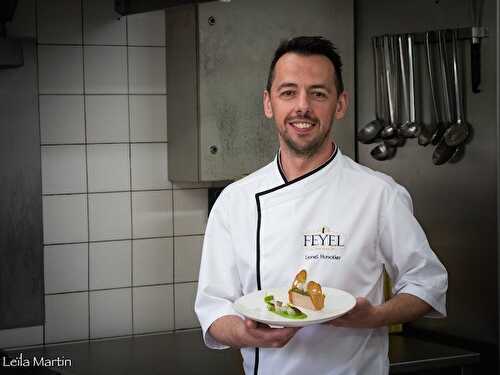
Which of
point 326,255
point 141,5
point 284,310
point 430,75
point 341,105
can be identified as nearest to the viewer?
point 284,310

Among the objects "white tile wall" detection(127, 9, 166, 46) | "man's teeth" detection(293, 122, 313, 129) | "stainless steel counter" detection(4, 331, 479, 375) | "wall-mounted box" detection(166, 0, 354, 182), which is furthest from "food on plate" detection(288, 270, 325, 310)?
"white tile wall" detection(127, 9, 166, 46)

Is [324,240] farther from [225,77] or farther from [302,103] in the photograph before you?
[225,77]

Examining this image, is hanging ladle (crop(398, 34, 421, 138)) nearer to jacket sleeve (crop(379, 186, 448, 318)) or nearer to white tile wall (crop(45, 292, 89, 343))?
jacket sleeve (crop(379, 186, 448, 318))

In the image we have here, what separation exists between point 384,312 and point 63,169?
127cm

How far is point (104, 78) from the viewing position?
2340mm

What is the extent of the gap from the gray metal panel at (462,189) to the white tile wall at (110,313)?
0.90m

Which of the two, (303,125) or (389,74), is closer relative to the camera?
(303,125)

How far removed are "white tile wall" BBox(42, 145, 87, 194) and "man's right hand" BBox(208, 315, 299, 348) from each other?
3.37ft

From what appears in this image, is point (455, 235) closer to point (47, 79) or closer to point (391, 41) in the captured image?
point (391, 41)

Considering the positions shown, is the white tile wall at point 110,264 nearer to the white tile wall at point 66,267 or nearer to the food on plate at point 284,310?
the white tile wall at point 66,267

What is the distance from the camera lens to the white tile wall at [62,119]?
228 centimetres

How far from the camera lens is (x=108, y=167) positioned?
236cm

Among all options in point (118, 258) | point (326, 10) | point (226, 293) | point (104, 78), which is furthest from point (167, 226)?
point (226, 293)

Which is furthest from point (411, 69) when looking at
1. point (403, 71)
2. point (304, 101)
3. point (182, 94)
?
point (304, 101)
